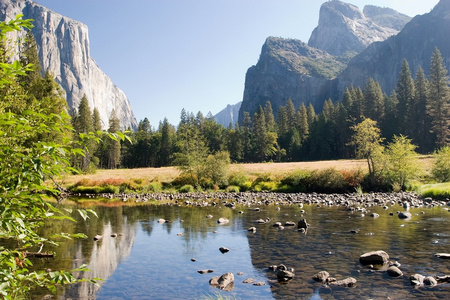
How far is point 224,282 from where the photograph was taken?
10.7 meters

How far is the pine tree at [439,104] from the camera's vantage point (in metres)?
76.9

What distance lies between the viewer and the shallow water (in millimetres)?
10078

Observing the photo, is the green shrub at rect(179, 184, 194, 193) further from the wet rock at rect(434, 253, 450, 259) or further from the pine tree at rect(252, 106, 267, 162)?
the pine tree at rect(252, 106, 267, 162)

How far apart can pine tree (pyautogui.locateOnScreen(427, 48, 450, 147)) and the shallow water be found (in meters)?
64.6

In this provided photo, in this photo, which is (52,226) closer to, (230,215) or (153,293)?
(230,215)

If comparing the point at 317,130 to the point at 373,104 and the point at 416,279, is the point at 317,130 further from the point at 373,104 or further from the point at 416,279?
the point at 416,279

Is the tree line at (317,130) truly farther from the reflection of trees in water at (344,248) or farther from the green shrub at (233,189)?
the reflection of trees in water at (344,248)

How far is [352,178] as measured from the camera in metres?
40.0

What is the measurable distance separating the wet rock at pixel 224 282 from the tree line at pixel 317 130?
253ft

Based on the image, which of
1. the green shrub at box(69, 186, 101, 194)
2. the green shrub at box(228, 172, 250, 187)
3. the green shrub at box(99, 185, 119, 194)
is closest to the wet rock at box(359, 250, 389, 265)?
the green shrub at box(228, 172, 250, 187)

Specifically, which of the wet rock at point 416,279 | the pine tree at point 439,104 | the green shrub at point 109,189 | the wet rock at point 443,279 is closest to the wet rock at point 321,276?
the wet rock at point 416,279

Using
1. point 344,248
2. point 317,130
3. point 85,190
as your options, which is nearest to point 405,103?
point 317,130

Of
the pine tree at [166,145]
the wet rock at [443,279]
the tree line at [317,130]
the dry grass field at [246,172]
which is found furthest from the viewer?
the pine tree at [166,145]

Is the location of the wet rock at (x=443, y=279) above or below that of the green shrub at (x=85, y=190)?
below
